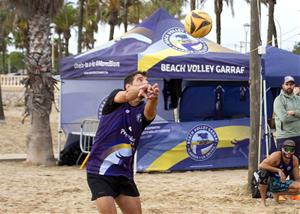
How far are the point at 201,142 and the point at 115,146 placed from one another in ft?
23.3

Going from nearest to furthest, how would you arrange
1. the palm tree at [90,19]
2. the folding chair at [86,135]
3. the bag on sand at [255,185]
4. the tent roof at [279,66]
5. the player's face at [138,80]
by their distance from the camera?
the player's face at [138,80], the bag on sand at [255,185], the tent roof at [279,66], the folding chair at [86,135], the palm tree at [90,19]

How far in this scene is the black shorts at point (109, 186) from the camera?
4.89 meters

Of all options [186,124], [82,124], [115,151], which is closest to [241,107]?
[186,124]

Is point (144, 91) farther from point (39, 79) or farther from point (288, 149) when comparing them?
point (39, 79)

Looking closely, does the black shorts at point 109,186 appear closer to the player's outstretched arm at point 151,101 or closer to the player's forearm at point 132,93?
the player's outstretched arm at point 151,101

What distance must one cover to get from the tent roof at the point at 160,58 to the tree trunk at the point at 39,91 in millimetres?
438

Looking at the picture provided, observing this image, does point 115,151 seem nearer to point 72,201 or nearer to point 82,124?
point 72,201

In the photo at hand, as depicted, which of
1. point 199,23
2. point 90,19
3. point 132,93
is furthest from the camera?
point 90,19

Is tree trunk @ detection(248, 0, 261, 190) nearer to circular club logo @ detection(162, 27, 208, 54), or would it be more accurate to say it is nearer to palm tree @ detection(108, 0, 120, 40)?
circular club logo @ detection(162, 27, 208, 54)

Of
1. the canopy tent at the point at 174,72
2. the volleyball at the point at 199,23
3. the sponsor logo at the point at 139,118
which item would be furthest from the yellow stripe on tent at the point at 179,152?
the sponsor logo at the point at 139,118

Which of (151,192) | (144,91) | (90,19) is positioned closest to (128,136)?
(144,91)

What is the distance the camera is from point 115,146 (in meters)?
4.92

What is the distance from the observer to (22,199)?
28.2 ft

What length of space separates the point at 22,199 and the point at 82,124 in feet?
14.3
